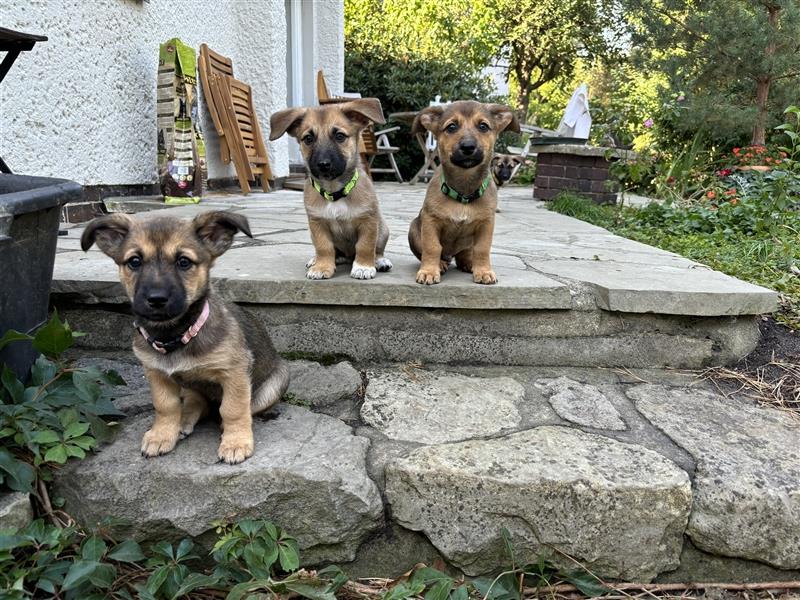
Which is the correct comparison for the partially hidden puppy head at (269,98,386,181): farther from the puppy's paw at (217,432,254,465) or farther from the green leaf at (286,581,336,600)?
the green leaf at (286,581,336,600)

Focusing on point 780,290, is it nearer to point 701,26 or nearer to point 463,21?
point 701,26

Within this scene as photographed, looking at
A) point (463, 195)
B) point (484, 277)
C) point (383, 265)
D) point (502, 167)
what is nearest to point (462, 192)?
point (463, 195)

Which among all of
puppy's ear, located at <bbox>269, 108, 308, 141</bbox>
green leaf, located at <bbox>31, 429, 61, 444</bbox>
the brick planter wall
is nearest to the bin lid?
green leaf, located at <bbox>31, 429, 61, 444</bbox>

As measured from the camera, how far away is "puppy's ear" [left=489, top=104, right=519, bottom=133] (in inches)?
132

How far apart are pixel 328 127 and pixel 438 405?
64.8 inches

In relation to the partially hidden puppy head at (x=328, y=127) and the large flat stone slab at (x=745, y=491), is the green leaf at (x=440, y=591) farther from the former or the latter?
the partially hidden puppy head at (x=328, y=127)

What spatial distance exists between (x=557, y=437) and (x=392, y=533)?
0.72m

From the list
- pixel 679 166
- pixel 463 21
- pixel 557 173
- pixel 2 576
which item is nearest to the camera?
pixel 2 576

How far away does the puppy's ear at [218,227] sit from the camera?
2123mm

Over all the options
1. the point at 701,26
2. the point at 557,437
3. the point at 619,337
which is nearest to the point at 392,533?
the point at 557,437

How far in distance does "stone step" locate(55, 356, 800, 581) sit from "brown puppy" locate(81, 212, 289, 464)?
13 centimetres

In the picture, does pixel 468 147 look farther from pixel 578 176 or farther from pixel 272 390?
pixel 578 176

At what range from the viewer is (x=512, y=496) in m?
2.05

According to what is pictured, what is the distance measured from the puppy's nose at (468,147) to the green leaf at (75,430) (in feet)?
6.95
